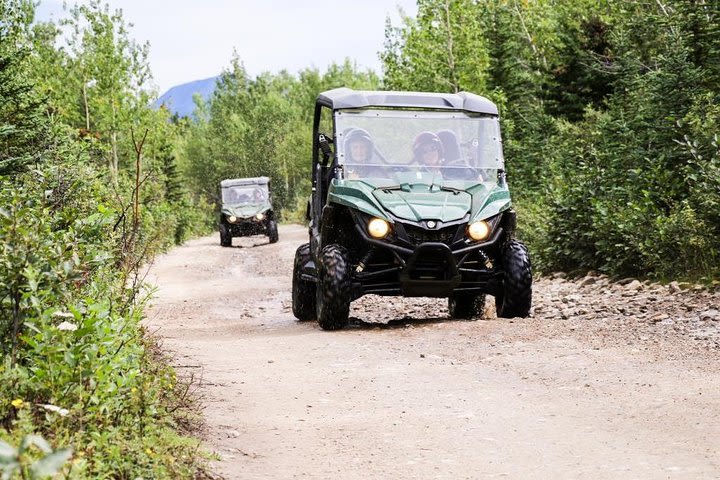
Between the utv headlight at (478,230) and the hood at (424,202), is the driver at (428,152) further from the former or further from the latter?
the utv headlight at (478,230)

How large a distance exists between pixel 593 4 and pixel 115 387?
42.2 meters

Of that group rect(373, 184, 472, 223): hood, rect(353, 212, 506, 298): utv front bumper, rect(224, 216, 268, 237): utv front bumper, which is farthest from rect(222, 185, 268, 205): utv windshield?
rect(353, 212, 506, 298): utv front bumper

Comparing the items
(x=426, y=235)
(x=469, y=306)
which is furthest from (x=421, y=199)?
(x=469, y=306)

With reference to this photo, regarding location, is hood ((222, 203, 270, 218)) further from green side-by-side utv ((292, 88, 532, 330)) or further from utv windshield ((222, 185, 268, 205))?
green side-by-side utv ((292, 88, 532, 330))

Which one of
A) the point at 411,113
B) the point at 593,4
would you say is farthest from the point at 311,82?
the point at 411,113

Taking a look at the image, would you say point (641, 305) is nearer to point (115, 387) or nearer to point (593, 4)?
point (115, 387)

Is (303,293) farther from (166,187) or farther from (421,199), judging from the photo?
(166,187)

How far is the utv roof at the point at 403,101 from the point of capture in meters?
11.1

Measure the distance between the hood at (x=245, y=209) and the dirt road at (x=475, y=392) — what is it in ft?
75.9

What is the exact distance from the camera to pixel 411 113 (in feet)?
36.8

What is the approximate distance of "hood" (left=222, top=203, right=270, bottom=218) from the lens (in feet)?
116

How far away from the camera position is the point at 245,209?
3562cm

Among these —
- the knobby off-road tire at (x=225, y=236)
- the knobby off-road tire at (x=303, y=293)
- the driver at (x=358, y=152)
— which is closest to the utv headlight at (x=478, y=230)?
the driver at (x=358, y=152)

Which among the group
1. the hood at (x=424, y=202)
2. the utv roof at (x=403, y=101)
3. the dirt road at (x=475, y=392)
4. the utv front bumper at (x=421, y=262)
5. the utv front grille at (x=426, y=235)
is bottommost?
the dirt road at (x=475, y=392)
